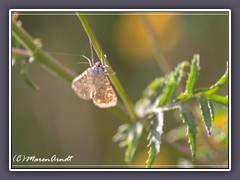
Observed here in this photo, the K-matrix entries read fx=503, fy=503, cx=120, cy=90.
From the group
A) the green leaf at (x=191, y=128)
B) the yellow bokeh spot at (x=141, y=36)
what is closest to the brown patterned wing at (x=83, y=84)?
the green leaf at (x=191, y=128)

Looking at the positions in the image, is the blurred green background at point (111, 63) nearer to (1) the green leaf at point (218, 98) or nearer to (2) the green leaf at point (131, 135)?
(2) the green leaf at point (131, 135)

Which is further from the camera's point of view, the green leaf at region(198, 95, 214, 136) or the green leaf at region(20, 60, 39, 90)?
the green leaf at region(20, 60, 39, 90)

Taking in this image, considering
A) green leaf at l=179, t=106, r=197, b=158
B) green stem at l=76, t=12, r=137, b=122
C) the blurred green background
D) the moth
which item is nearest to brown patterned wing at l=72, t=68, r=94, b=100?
the moth

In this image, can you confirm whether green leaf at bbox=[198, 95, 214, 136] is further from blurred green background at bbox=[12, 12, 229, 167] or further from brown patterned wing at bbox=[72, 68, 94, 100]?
blurred green background at bbox=[12, 12, 229, 167]

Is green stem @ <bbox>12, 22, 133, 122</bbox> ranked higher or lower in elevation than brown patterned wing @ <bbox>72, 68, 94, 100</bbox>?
higher

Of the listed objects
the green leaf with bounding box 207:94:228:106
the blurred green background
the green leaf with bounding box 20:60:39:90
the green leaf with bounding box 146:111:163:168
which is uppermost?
the blurred green background

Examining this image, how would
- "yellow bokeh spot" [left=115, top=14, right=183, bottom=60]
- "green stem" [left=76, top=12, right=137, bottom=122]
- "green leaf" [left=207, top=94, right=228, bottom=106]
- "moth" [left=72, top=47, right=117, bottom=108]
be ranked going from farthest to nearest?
1. "yellow bokeh spot" [left=115, top=14, right=183, bottom=60]
2. "moth" [left=72, top=47, right=117, bottom=108]
3. "green leaf" [left=207, top=94, right=228, bottom=106]
4. "green stem" [left=76, top=12, right=137, bottom=122]

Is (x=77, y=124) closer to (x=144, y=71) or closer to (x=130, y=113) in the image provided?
(x=144, y=71)
